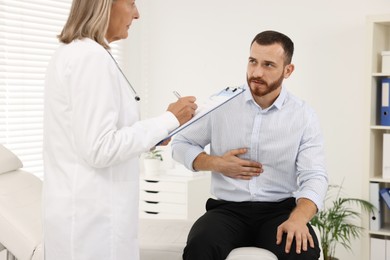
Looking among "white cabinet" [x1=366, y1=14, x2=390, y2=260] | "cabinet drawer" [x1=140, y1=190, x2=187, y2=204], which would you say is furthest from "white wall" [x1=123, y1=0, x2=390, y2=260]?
"cabinet drawer" [x1=140, y1=190, x2=187, y2=204]

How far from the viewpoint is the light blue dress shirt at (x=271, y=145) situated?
7.46 ft

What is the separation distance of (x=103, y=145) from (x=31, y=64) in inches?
97.1

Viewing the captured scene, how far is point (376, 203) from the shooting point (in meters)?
3.52

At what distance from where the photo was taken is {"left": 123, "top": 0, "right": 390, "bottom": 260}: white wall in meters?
3.87

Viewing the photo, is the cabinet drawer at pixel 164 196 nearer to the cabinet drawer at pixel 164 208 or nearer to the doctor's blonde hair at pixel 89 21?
the cabinet drawer at pixel 164 208

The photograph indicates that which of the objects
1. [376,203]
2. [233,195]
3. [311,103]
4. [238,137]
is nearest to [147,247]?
[233,195]

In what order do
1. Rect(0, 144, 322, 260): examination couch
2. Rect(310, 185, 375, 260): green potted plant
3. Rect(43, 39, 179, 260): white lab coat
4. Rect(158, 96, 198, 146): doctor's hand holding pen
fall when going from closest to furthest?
Rect(43, 39, 179, 260): white lab coat < Rect(158, 96, 198, 146): doctor's hand holding pen < Rect(0, 144, 322, 260): examination couch < Rect(310, 185, 375, 260): green potted plant

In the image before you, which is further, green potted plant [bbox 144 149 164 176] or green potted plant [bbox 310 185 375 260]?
green potted plant [bbox 144 149 164 176]

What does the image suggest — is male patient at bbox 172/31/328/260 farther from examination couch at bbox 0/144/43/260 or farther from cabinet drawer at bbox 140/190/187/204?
cabinet drawer at bbox 140/190/187/204

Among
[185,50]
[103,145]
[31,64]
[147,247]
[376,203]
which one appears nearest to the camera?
[103,145]

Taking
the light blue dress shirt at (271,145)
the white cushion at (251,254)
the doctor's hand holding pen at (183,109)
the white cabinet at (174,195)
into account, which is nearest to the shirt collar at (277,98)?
the light blue dress shirt at (271,145)

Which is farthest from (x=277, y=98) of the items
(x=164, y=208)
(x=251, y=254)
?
(x=164, y=208)

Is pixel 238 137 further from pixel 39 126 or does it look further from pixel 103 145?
pixel 39 126

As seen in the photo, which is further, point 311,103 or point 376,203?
point 311,103
